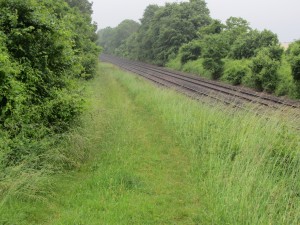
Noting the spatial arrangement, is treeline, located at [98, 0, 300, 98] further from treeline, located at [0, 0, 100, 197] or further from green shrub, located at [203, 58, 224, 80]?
treeline, located at [0, 0, 100, 197]

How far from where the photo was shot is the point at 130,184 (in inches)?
274

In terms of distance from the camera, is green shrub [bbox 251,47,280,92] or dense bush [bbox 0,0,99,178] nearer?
dense bush [bbox 0,0,99,178]

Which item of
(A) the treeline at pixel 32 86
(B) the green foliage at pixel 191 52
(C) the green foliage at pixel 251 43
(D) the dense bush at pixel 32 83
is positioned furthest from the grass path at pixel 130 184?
(B) the green foliage at pixel 191 52

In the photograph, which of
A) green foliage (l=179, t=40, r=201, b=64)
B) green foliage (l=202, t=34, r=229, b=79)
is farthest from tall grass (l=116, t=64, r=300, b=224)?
green foliage (l=179, t=40, r=201, b=64)

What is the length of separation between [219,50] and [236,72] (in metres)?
5.22

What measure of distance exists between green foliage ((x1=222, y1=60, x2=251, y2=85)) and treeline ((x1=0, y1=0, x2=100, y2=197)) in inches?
696

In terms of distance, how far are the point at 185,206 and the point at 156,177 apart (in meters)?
1.50

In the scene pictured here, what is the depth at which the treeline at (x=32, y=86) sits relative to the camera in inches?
267

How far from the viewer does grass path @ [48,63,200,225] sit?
5.77 meters

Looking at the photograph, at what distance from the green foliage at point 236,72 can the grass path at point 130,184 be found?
15715 millimetres

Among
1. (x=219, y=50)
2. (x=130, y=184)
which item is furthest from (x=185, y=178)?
(x=219, y=50)

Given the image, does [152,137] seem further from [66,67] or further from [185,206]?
[185,206]

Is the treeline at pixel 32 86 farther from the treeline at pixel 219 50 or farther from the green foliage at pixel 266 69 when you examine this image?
the green foliage at pixel 266 69

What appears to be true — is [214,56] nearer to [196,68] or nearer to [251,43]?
[251,43]
